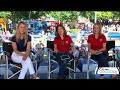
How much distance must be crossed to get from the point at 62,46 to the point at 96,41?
0.68 m

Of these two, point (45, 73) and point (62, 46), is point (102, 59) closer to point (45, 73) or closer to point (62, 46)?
point (62, 46)

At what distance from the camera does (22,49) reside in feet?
19.5

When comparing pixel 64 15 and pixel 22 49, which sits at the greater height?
pixel 64 15

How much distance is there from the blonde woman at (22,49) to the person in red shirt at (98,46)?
1.20 metres

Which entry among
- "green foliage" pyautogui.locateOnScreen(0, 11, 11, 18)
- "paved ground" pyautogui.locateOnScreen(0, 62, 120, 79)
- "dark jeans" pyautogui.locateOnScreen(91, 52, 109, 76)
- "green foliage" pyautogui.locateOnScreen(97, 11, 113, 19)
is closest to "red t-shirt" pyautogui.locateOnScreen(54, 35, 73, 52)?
"paved ground" pyautogui.locateOnScreen(0, 62, 120, 79)

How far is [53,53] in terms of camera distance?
5.95 m

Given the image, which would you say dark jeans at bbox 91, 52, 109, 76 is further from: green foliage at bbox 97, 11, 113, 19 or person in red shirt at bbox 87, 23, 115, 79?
green foliage at bbox 97, 11, 113, 19

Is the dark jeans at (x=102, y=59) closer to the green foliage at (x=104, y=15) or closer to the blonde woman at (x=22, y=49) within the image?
the green foliage at (x=104, y=15)

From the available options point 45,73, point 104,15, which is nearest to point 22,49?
point 45,73

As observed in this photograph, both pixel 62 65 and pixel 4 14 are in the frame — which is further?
pixel 62 65

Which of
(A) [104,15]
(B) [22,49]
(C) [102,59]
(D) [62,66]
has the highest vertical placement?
(A) [104,15]

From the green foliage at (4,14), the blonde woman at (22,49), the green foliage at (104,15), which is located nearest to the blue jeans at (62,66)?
the blonde woman at (22,49)
